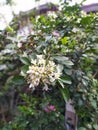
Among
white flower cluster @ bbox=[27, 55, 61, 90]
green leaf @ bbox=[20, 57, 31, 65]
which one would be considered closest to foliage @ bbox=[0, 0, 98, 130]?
green leaf @ bbox=[20, 57, 31, 65]

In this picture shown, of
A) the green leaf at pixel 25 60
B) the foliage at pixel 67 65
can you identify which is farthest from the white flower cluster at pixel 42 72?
the foliage at pixel 67 65

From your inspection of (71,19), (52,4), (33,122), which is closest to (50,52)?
(71,19)

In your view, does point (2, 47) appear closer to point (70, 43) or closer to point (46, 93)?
point (46, 93)

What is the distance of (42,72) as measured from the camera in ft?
4.54

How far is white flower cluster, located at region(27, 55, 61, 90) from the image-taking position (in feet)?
4.54

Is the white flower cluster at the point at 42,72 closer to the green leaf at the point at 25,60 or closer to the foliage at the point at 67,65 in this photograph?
the green leaf at the point at 25,60

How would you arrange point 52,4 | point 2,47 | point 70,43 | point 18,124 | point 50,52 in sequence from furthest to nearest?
point 52,4 < point 2,47 < point 18,124 < point 70,43 < point 50,52

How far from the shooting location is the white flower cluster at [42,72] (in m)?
1.38

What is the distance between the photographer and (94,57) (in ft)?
6.38

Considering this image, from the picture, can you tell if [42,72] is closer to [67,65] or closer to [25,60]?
[25,60]

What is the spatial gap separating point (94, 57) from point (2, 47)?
79 cm

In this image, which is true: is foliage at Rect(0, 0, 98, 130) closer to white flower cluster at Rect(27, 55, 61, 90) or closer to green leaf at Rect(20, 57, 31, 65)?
green leaf at Rect(20, 57, 31, 65)

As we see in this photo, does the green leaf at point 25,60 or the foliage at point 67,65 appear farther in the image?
the foliage at point 67,65

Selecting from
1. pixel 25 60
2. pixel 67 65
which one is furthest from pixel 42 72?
pixel 67 65
